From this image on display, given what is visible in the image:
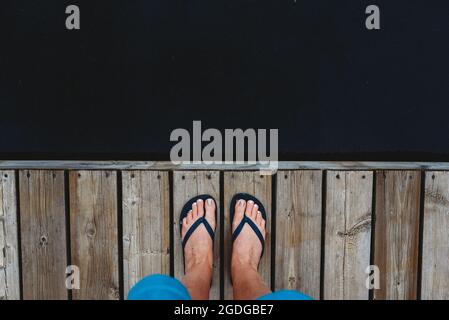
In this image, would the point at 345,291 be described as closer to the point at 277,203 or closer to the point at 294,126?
the point at 277,203

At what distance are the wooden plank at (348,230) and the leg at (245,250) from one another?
251 millimetres

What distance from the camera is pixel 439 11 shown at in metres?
1.55

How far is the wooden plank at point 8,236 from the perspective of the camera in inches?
55.0

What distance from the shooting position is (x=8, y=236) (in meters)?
1.40

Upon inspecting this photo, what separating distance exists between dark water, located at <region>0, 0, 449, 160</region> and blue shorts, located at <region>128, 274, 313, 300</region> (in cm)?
62

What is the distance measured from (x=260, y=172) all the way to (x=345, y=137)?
392 mm

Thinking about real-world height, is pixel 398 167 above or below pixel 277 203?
above

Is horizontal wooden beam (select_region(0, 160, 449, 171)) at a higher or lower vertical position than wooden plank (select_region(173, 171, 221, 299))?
higher

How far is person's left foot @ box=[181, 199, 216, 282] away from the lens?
1353mm

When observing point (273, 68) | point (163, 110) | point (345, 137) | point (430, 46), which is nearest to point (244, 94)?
point (273, 68)

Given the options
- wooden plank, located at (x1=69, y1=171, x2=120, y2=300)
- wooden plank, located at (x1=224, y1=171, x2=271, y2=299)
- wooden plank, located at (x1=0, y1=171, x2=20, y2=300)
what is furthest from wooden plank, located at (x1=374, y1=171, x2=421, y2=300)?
wooden plank, located at (x1=0, y1=171, x2=20, y2=300)

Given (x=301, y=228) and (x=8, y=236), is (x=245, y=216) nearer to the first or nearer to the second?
(x=301, y=228)

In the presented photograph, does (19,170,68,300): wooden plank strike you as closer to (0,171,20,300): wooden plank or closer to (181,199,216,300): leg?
(0,171,20,300): wooden plank

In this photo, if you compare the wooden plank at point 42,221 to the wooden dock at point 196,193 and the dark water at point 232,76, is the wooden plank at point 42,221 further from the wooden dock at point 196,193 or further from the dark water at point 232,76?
the dark water at point 232,76
